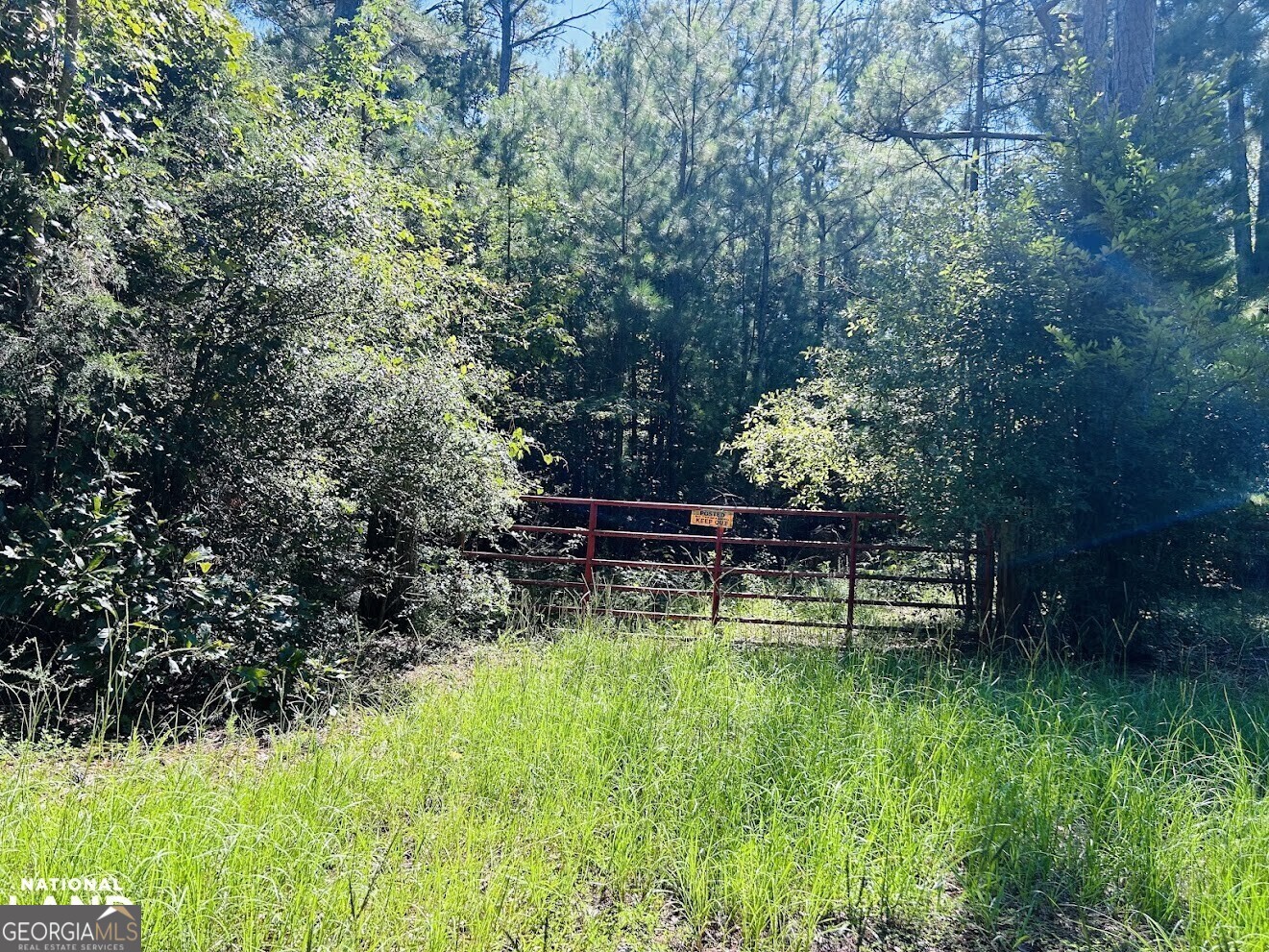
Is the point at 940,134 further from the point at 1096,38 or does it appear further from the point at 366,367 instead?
the point at 366,367

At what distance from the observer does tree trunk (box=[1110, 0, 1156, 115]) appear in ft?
24.9

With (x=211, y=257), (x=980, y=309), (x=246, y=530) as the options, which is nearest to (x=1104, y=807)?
(x=980, y=309)

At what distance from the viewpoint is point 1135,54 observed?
25.0ft

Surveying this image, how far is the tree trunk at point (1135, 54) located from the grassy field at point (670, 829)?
6.35m

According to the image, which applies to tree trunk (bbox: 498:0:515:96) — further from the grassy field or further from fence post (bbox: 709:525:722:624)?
the grassy field

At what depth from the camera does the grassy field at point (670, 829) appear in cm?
237

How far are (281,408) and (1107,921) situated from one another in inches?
206

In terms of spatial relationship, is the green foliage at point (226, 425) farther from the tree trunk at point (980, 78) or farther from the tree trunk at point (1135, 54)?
the tree trunk at point (980, 78)

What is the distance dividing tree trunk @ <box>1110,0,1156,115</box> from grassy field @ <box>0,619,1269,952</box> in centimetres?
635

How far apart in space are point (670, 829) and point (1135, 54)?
8665mm

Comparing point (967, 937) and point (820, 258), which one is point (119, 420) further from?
point (820, 258)

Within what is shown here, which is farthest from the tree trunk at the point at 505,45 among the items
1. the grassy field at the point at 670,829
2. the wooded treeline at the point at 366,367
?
the grassy field at the point at 670,829

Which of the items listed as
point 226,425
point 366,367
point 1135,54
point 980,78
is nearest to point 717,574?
point 366,367

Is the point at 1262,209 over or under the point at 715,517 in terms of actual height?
over
